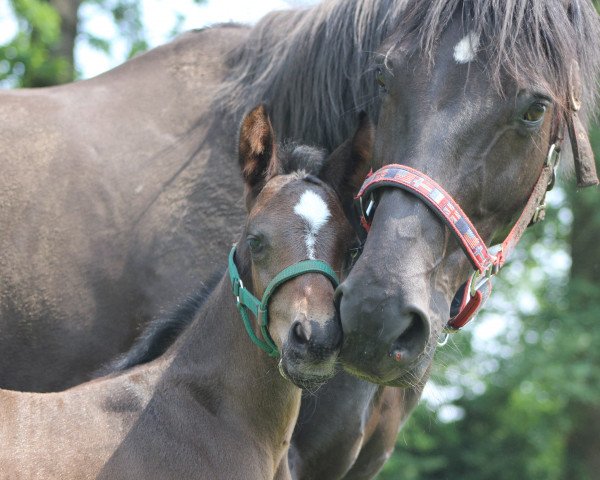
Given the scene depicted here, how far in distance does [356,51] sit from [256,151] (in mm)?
724

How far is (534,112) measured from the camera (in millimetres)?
3316

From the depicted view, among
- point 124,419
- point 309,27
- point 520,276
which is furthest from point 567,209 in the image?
point 124,419

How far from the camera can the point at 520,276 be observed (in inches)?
750

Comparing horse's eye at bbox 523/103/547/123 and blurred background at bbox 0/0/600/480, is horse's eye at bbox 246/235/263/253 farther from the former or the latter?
blurred background at bbox 0/0/600/480

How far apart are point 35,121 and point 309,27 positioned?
4.75ft

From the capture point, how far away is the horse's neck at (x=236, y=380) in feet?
12.5

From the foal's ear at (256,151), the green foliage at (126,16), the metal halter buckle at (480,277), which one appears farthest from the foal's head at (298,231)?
the green foliage at (126,16)

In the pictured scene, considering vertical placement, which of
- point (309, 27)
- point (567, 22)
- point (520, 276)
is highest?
point (567, 22)

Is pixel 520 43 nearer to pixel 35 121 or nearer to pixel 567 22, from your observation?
pixel 567 22

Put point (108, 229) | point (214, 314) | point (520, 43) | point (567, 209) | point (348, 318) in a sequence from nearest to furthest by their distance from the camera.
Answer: point (348, 318)
point (520, 43)
point (214, 314)
point (108, 229)
point (567, 209)

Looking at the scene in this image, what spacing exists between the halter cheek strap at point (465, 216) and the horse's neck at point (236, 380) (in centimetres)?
77

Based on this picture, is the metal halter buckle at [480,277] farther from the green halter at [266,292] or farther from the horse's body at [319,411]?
the horse's body at [319,411]

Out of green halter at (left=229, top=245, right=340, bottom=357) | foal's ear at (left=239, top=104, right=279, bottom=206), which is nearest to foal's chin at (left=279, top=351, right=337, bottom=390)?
green halter at (left=229, top=245, right=340, bottom=357)

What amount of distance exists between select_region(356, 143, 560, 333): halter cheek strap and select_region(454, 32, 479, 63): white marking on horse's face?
49cm
